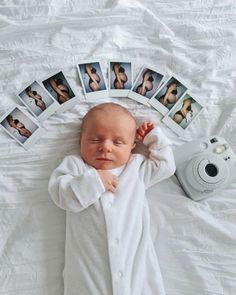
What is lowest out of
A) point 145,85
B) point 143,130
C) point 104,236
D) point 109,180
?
point 104,236

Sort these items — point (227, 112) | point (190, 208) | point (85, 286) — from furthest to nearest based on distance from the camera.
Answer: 1. point (227, 112)
2. point (190, 208)
3. point (85, 286)

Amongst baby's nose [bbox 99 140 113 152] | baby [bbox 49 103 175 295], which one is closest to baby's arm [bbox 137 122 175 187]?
baby [bbox 49 103 175 295]

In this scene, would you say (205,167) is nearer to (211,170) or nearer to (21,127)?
(211,170)

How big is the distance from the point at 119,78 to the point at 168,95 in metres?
0.15

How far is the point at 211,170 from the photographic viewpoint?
46.7 inches

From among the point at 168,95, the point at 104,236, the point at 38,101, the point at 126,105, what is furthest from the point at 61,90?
the point at 104,236

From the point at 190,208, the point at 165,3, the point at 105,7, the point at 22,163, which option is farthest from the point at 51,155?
the point at 165,3

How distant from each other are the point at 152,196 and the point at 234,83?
0.43 meters

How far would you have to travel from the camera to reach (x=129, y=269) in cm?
106

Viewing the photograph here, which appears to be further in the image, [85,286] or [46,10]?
[46,10]

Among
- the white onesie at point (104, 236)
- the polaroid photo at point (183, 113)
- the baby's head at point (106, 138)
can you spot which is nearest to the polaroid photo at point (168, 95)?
the polaroid photo at point (183, 113)

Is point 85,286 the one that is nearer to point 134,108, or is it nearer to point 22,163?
point 22,163

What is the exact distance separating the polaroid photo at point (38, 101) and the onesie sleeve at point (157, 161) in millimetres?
286

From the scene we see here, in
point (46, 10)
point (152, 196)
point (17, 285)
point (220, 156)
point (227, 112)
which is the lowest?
point (17, 285)
